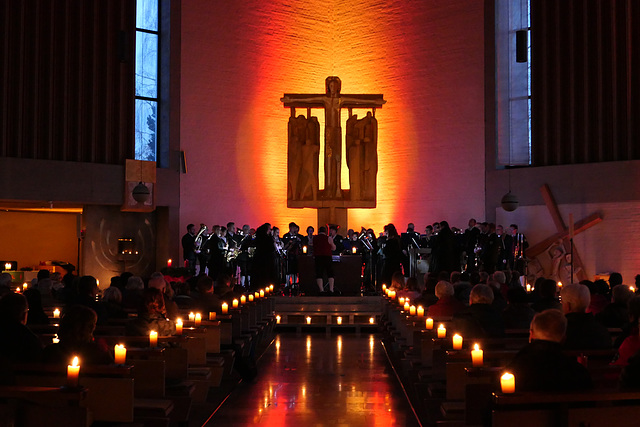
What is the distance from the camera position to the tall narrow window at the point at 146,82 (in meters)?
17.6

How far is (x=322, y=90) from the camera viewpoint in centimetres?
1938

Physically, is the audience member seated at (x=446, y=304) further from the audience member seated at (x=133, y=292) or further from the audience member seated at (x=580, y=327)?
the audience member seated at (x=133, y=292)

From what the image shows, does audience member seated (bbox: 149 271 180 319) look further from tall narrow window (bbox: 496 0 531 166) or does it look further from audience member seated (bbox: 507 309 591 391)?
tall narrow window (bbox: 496 0 531 166)

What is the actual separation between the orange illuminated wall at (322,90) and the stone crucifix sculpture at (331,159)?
113cm

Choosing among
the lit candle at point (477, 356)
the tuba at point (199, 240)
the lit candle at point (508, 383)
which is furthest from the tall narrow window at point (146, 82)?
the lit candle at point (508, 383)

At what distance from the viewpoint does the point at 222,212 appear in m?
18.0

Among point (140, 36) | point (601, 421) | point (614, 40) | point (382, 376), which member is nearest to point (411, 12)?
point (614, 40)

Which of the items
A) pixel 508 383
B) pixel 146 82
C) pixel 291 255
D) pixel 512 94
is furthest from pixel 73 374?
pixel 512 94

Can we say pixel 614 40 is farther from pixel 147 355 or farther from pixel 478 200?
pixel 147 355

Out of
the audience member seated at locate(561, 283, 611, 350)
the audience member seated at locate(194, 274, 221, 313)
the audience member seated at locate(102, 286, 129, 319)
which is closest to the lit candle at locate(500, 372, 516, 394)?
the audience member seated at locate(561, 283, 611, 350)

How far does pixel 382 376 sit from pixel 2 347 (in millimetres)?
4641

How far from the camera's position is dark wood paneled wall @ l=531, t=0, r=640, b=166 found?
16188 mm

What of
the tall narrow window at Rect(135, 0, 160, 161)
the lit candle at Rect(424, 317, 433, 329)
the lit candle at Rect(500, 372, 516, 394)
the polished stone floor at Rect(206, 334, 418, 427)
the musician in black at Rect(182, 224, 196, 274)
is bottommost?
the polished stone floor at Rect(206, 334, 418, 427)

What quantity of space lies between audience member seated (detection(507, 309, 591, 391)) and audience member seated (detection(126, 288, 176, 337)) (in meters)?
3.17
